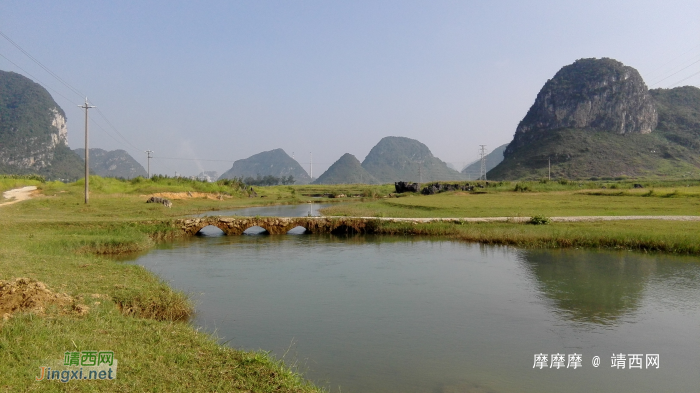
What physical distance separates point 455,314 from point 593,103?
7116 inches

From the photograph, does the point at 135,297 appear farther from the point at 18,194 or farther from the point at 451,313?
the point at 18,194

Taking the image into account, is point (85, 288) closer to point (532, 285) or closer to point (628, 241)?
point (532, 285)

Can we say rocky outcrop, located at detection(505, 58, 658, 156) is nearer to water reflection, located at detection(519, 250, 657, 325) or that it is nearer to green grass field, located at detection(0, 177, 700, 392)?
green grass field, located at detection(0, 177, 700, 392)

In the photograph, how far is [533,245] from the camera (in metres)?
27.0

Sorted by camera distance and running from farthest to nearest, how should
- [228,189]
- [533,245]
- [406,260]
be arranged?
[228,189]
[533,245]
[406,260]

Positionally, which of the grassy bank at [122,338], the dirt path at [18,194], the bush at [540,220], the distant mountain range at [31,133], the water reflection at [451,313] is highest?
the distant mountain range at [31,133]

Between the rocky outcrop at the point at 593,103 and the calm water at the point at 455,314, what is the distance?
16150cm

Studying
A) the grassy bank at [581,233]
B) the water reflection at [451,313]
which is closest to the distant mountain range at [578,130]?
the grassy bank at [581,233]

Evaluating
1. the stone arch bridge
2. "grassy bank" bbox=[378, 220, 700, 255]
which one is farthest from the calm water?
the stone arch bridge

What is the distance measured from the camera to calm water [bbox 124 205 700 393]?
31.7 ft

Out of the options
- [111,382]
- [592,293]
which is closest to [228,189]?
[592,293]

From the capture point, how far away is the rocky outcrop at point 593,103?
523 feet

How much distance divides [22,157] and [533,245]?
487ft

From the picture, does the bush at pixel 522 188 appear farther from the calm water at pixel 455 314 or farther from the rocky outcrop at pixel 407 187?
the calm water at pixel 455 314
